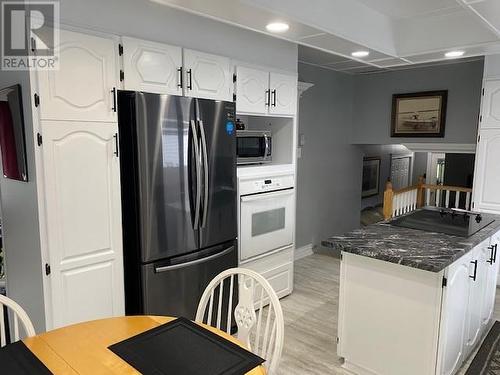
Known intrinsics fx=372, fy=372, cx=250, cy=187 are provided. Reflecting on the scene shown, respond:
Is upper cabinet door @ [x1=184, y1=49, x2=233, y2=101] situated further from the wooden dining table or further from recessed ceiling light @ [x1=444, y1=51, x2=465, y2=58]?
recessed ceiling light @ [x1=444, y1=51, x2=465, y2=58]

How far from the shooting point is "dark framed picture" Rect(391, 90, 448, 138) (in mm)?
4781

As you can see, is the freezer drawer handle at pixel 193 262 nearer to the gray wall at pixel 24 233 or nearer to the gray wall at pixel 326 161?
the gray wall at pixel 24 233

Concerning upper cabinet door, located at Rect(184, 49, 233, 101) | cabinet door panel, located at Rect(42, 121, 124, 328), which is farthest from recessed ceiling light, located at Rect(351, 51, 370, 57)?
cabinet door panel, located at Rect(42, 121, 124, 328)

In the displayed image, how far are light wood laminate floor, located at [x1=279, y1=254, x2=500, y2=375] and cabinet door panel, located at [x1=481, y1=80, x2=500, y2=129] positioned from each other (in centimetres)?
182

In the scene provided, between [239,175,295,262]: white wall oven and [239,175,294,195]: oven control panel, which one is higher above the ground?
[239,175,294,195]: oven control panel

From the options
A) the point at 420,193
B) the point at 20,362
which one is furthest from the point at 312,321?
the point at 420,193

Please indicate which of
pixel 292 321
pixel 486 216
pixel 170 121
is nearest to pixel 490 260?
pixel 486 216

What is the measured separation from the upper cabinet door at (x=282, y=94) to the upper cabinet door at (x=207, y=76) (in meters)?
0.53

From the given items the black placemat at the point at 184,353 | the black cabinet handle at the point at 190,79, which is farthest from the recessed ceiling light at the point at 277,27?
the black placemat at the point at 184,353

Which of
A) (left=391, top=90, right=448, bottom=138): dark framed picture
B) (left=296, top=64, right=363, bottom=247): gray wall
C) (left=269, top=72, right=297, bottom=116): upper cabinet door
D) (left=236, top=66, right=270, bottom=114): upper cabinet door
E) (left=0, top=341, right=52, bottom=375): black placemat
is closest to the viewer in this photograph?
(left=0, top=341, right=52, bottom=375): black placemat

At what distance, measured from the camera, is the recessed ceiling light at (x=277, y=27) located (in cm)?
243

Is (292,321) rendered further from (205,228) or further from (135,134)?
(135,134)

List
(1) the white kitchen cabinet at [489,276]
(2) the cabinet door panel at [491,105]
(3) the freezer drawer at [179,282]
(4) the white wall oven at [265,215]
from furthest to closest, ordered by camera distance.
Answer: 1. (2) the cabinet door panel at [491,105]
2. (4) the white wall oven at [265,215]
3. (1) the white kitchen cabinet at [489,276]
4. (3) the freezer drawer at [179,282]

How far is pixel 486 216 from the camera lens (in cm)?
312
